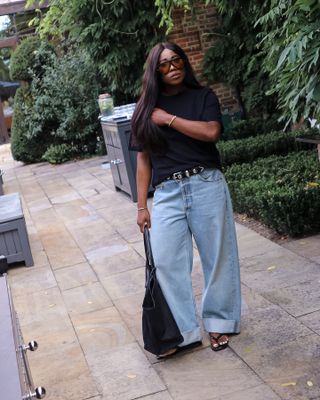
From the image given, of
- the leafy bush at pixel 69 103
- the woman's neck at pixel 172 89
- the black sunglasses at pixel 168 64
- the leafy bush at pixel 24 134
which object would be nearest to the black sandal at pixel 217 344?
the woman's neck at pixel 172 89

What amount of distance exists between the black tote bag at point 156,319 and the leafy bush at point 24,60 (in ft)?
41.6

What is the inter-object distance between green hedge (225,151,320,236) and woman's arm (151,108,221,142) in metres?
2.22

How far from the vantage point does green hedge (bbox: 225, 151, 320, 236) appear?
5.73m

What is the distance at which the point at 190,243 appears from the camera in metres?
3.86

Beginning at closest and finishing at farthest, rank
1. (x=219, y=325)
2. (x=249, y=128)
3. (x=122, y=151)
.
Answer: (x=219, y=325), (x=122, y=151), (x=249, y=128)

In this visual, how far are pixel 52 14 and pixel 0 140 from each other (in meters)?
17.2

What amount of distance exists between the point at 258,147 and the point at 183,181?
17.5ft

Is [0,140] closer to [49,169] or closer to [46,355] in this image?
[49,169]

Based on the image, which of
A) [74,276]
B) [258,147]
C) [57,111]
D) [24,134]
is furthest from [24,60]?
[74,276]

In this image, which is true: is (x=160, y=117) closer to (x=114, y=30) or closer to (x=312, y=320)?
(x=312, y=320)

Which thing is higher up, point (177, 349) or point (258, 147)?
point (177, 349)

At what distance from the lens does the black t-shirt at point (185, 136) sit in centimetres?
371

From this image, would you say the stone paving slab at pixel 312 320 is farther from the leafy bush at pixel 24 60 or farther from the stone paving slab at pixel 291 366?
the leafy bush at pixel 24 60

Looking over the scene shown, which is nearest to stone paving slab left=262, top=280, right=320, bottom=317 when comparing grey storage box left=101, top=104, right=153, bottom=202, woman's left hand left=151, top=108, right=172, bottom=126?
woman's left hand left=151, top=108, right=172, bottom=126
